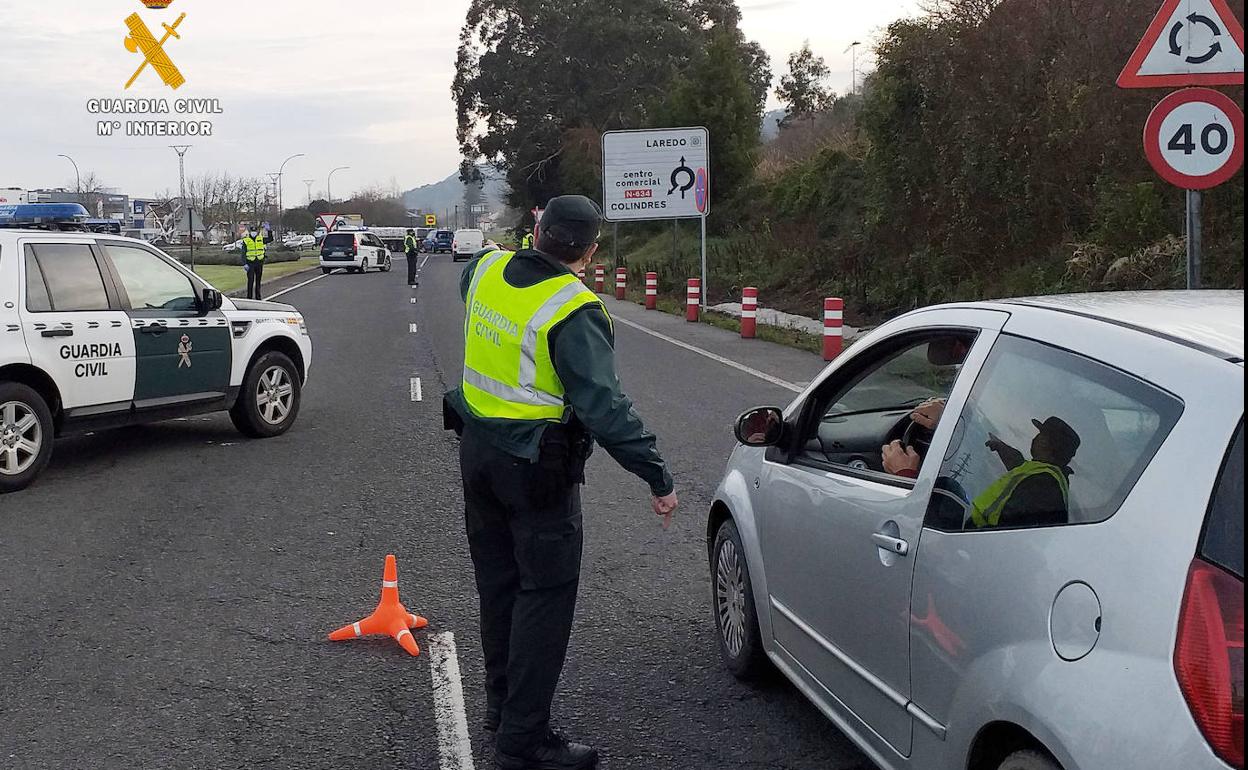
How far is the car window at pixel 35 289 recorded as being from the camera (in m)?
8.80

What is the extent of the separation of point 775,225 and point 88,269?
2516cm

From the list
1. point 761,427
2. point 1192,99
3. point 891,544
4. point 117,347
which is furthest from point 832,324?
point 891,544

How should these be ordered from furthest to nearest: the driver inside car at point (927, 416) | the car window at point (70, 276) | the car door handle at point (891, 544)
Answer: the car window at point (70, 276)
the driver inside car at point (927, 416)
the car door handle at point (891, 544)

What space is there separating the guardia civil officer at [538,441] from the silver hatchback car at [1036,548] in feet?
2.15

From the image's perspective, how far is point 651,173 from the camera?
3061 cm

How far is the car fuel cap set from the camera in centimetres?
253

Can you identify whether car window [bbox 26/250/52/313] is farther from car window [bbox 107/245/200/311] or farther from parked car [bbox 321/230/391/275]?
parked car [bbox 321/230/391/275]

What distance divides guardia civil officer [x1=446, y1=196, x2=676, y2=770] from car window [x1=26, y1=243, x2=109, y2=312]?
5.88 meters

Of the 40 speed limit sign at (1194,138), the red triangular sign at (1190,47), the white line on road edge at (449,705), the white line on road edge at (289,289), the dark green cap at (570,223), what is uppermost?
the red triangular sign at (1190,47)

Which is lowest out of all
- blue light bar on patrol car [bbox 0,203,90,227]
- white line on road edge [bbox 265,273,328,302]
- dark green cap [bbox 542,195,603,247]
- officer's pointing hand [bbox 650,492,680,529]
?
white line on road edge [bbox 265,273,328,302]

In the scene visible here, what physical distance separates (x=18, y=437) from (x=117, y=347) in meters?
1.02

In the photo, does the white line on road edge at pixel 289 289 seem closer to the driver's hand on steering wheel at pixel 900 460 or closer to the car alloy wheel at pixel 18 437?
the car alloy wheel at pixel 18 437

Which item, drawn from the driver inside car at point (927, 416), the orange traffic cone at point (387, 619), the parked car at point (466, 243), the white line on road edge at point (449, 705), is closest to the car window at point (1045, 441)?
the driver inside car at point (927, 416)

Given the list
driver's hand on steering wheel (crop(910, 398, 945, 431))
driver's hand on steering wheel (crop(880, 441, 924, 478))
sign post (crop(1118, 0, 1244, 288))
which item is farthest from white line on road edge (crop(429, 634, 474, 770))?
sign post (crop(1118, 0, 1244, 288))
